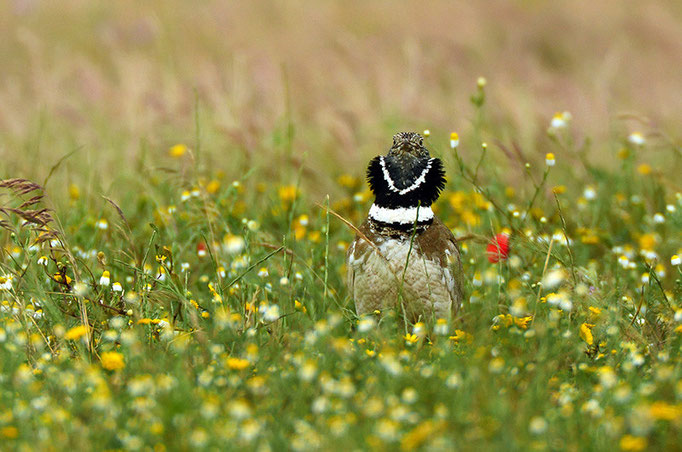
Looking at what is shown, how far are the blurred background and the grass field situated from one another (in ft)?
0.18

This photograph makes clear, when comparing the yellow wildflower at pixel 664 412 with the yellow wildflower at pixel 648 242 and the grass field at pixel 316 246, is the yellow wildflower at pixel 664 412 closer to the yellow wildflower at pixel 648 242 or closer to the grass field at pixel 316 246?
the grass field at pixel 316 246

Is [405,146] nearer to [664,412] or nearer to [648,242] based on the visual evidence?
[664,412]

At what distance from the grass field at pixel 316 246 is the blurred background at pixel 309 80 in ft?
0.18

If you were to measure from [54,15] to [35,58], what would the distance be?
180 inches

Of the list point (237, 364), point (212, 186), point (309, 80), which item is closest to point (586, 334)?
point (237, 364)

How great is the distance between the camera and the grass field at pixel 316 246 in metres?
2.95

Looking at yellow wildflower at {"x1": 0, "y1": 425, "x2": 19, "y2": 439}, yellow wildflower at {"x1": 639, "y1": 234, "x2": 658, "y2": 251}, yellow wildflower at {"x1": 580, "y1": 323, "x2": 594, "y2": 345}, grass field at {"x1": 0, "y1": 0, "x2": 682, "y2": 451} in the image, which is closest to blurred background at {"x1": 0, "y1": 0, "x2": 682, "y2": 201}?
grass field at {"x1": 0, "y1": 0, "x2": 682, "y2": 451}

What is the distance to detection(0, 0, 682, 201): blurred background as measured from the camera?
765cm

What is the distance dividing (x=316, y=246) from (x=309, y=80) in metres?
5.78

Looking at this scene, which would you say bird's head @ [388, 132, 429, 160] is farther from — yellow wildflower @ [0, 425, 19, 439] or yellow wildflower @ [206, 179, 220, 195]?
yellow wildflower @ [206, 179, 220, 195]

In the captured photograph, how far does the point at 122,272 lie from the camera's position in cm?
486

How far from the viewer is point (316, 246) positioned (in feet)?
18.3

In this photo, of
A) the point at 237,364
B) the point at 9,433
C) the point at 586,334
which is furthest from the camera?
the point at 586,334

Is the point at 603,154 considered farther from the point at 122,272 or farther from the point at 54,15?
the point at 54,15
